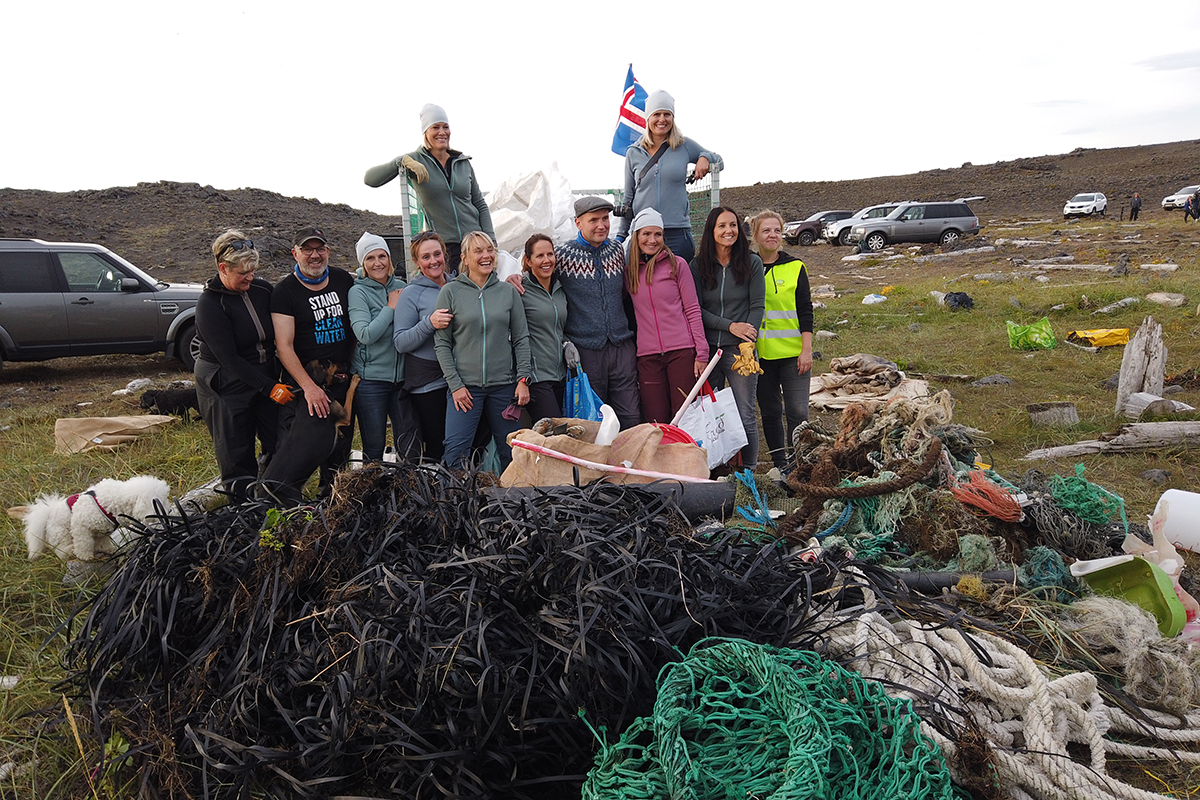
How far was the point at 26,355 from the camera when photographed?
9.21 metres

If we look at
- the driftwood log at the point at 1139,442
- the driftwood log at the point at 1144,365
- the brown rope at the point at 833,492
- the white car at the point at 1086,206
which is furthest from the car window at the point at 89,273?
the white car at the point at 1086,206

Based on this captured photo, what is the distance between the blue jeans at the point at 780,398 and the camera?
4879mm

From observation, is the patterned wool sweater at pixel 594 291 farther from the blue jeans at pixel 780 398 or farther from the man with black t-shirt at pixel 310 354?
the man with black t-shirt at pixel 310 354

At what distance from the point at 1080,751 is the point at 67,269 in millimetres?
11279

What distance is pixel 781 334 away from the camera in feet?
15.7

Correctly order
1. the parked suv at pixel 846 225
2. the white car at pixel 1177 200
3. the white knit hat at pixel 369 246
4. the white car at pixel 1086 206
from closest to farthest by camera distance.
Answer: the white knit hat at pixel 369 246
the parked suv at pixel 846 225
the white car at pixel 1086 206
the white car at pixel 1177 200

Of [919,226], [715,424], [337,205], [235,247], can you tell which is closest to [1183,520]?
[715,424]

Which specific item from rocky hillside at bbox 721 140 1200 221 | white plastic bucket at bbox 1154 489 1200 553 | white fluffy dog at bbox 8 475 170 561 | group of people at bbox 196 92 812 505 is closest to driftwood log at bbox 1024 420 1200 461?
white plastic bucket at bbox 1154 489 1200 553

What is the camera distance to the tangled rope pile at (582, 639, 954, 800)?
152 centimetres

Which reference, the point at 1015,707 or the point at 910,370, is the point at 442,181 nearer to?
the point at 1015,707

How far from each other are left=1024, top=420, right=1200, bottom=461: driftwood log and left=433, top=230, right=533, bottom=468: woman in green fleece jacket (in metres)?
3.66

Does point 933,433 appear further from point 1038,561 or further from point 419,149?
point 419,149

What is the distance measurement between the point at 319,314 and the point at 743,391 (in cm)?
262

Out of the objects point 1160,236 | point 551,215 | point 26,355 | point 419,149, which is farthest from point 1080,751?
point 1160,236
